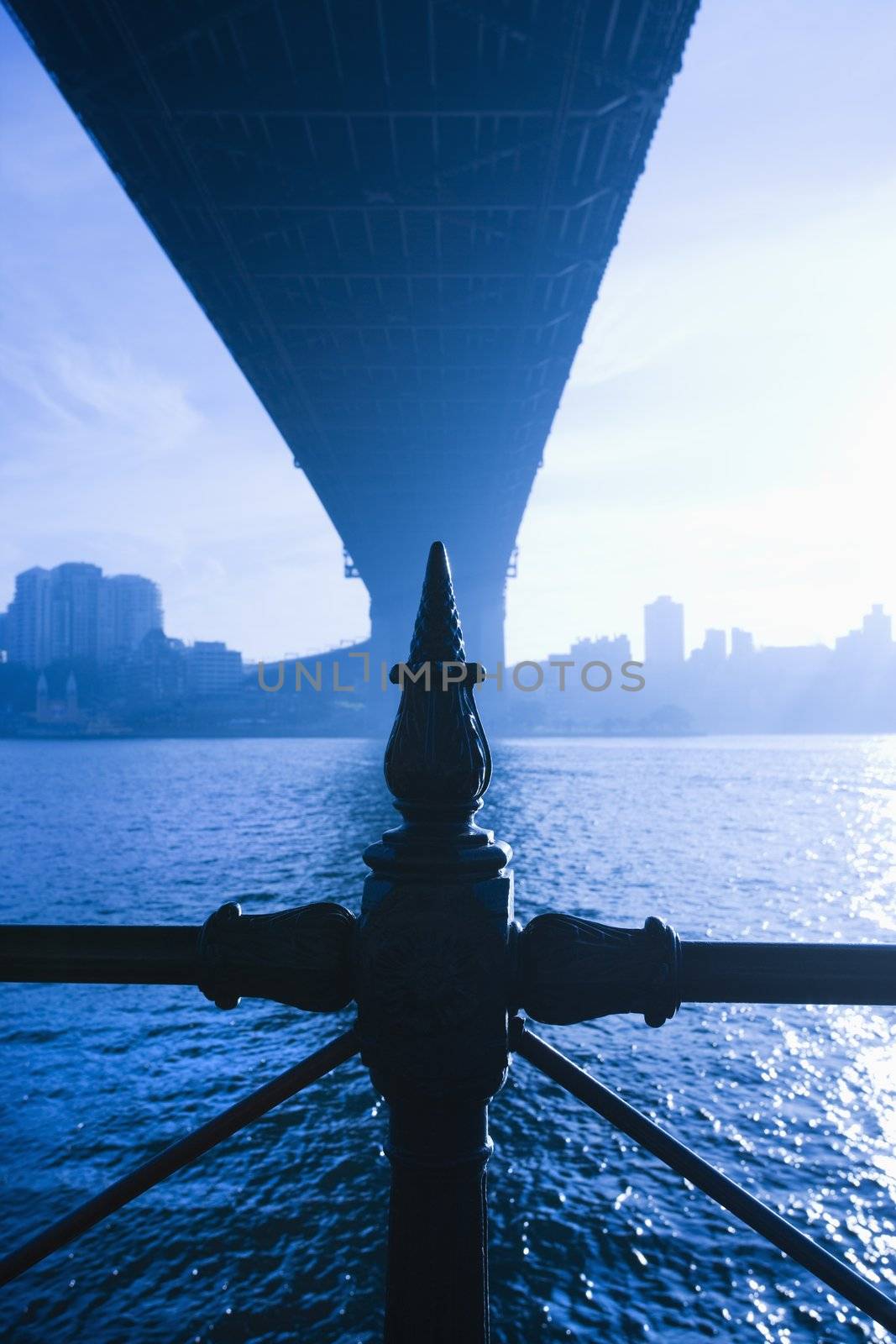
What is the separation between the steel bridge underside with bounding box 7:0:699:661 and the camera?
1730 centimetres

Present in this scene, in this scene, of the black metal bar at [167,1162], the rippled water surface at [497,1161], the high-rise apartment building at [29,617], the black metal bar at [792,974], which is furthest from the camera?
the high-rise apartment building at [29,617]

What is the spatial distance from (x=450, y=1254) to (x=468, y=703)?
2.31 ft

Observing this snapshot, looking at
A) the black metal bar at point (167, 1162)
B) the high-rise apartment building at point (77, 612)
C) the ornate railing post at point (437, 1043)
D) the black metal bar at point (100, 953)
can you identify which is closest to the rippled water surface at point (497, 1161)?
the black metal bar at point (167, 1162)

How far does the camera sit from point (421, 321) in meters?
29.3

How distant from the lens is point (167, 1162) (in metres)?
1.27

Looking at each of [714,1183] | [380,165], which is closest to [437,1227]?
[714,1183]

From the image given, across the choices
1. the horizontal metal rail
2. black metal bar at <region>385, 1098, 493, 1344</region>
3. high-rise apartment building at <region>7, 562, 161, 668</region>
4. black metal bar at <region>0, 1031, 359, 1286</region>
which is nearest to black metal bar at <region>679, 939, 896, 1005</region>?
the horizontal metal rail

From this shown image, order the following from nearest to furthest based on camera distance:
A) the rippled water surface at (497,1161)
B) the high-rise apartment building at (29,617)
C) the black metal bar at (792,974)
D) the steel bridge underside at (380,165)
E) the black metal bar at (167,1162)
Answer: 1. the black metal bar at (792,974)
2. the black metal bar at (167,1162)
3. the rippled water surface at (497,1161)
4. the steel bridge underside at (380,165)
5. the high-rise apartment building at (29,617)

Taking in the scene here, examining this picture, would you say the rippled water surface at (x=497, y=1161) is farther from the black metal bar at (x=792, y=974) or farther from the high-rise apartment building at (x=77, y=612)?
the high-rise apartment building at (x=77, y=612)

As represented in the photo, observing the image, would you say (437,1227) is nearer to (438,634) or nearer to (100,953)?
(100,953)

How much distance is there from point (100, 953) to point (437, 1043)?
18.5 inches

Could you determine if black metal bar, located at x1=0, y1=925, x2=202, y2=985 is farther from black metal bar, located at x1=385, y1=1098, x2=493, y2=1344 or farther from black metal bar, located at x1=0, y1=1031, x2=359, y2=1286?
black metal bar, located at x1=385, y1=1098, x2=493, y2=1344

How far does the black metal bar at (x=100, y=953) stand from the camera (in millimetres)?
1246

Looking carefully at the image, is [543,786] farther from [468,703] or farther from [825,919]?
[468,703]
